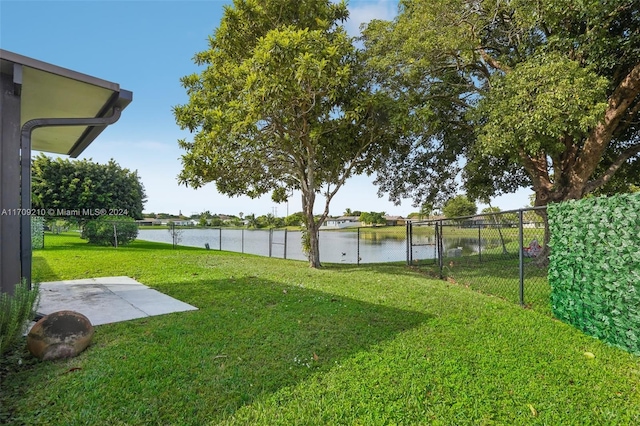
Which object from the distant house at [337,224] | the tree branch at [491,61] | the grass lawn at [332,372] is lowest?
the grass lawn at [332,372]

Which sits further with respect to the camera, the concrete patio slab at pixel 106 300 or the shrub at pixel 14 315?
the concrete patio slab at pixel 106 300

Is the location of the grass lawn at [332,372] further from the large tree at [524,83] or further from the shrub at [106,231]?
the shrub at [106,231]

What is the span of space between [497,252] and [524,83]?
623cm

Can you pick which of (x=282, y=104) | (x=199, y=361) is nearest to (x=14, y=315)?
(x=199, y=361)

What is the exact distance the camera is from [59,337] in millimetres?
2982

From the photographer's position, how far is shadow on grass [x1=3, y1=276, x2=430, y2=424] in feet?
7.35

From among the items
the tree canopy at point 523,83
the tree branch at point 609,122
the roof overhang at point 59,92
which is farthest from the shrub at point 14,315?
the tree branch at point 609,122

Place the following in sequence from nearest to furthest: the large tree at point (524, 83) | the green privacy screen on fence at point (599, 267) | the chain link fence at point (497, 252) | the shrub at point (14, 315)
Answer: the shrub at point (14, 315), the green privacy screen on fence at point (599, 267), the chain link fence at point (497, 252), the large tree at point (524, 83)

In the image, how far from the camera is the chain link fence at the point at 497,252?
18.5 ft

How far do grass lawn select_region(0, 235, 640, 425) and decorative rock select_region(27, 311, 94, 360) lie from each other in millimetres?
108

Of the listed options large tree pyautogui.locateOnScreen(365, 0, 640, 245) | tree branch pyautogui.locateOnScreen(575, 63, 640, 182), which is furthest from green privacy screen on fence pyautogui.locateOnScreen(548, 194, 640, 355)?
tree branch pyautogui.locateOnScreen(575, 63, 640, 182)

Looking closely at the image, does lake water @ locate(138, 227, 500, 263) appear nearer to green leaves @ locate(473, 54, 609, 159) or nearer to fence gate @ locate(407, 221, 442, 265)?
fence gate @ locate(407, 221, 442, 265)

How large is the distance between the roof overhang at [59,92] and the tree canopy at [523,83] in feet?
21.6

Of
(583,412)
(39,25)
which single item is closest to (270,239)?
(39,25)
